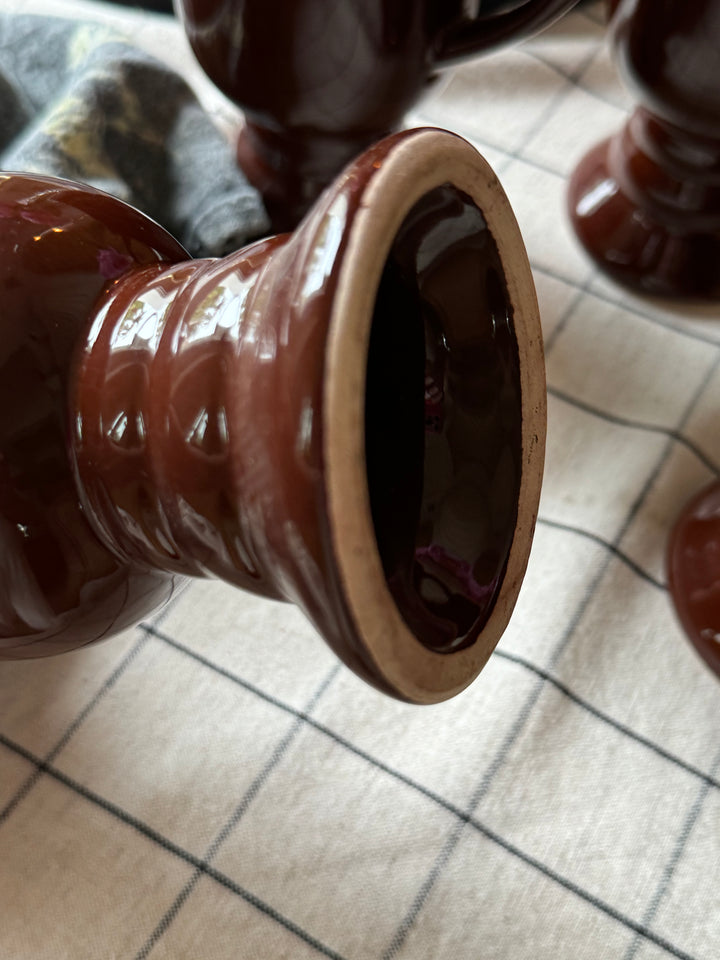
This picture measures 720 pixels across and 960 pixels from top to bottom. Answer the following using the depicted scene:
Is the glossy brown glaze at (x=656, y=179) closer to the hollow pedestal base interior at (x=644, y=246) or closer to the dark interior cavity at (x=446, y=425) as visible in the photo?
the hollow pedestal base interior at (x=644, y=246)

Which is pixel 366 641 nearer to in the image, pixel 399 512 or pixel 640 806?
pixel 399 512

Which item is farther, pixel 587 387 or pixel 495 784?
pixel 587 387

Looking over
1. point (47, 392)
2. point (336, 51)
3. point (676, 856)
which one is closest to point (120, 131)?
point (336, 51)

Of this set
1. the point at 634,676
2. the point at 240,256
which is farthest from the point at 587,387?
the point at 240,256

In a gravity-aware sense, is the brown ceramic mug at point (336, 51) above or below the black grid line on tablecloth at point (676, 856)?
above

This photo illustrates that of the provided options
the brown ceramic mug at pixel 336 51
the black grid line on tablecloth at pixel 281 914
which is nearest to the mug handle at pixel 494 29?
the brown ceramic mug at pixel 336 51

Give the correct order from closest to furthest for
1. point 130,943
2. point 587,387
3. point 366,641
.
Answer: point 366,641 → point 130,943 → point 587,387

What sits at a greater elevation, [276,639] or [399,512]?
[399,512]
